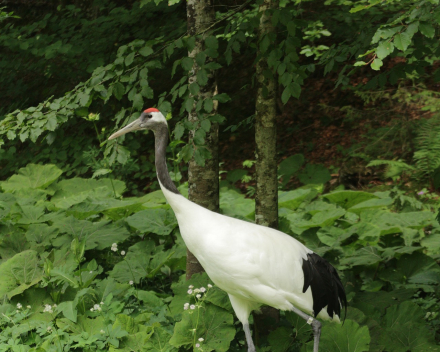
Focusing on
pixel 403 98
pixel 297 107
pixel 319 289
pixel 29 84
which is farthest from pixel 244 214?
pixel 29 84

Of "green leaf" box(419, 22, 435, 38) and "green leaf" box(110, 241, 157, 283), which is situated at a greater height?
"green leaf" box(419, 22, 435, 38)

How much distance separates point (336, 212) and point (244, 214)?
0.91 meters

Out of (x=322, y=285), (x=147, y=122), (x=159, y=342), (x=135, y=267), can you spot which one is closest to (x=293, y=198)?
(x=135, y=267)

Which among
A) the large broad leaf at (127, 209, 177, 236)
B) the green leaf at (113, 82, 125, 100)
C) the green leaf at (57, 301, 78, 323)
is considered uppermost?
the green leaf at (113, 82, 125, 100)

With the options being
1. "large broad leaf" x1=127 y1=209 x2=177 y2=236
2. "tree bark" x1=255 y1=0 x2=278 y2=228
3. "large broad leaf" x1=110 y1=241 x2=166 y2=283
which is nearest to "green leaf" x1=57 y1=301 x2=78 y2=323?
"large broad leaf" x1=110 y1=241 x2=166 y2=283

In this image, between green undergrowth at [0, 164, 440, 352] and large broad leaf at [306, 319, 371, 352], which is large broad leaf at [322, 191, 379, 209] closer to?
green undergrowth at [0, 164, 440, 352]

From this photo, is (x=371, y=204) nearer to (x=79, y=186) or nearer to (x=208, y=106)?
(x=208, y=106)

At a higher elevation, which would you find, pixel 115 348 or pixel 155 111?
pixel 155 111

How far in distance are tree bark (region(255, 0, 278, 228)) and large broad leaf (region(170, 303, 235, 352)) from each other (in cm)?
79

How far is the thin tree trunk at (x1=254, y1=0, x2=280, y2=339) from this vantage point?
147 inches

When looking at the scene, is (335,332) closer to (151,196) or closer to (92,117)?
(92,117)

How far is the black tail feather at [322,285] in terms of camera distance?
10.8ft

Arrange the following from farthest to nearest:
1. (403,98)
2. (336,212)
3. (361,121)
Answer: (361,121) < (403,98) < (336,212)

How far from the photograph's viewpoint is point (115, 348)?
343 cm
